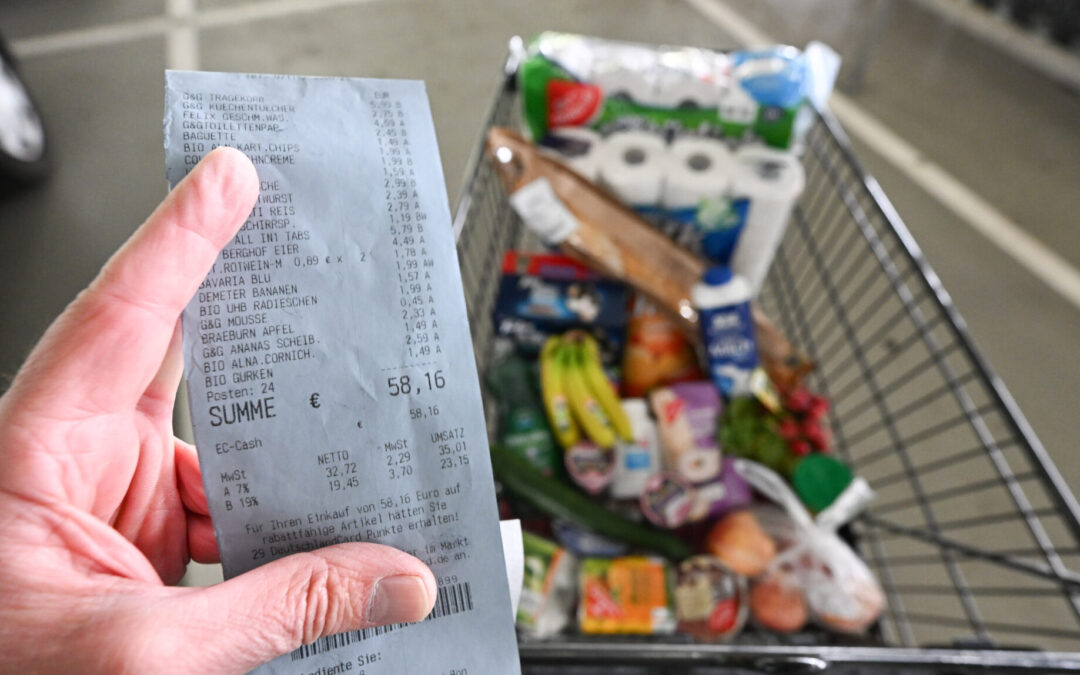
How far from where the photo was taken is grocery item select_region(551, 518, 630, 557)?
969mm

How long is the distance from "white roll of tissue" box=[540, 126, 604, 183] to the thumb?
841mm

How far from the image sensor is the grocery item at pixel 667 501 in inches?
38.3

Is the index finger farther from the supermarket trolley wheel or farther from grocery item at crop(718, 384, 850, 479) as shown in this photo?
the supermarket trolley wheel

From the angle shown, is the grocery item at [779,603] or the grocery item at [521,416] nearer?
the grocery item at [779,603]

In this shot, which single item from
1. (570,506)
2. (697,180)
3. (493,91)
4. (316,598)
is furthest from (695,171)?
(493,91)

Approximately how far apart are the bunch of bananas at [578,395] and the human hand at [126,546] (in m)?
0.66

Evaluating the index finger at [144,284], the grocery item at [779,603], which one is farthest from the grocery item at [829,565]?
the index finger at [144,284]

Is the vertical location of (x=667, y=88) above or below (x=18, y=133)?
below

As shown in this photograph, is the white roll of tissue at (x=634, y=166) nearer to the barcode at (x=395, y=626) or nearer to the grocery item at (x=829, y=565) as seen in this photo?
the grocery item at (x=829, y=565)

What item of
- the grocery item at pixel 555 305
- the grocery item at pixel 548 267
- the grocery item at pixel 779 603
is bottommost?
the grocery item at pixel 779 603

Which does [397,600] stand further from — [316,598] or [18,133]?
[18,133]

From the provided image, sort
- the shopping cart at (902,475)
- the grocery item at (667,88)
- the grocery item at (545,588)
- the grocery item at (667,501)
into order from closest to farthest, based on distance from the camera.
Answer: the shopping cart at (902,475) → the grocery item at (545,588) → the grocery item at (667,501) → the grocery item at (667,88)

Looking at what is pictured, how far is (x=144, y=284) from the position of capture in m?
0.37

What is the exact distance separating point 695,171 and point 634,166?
0.36 feet
